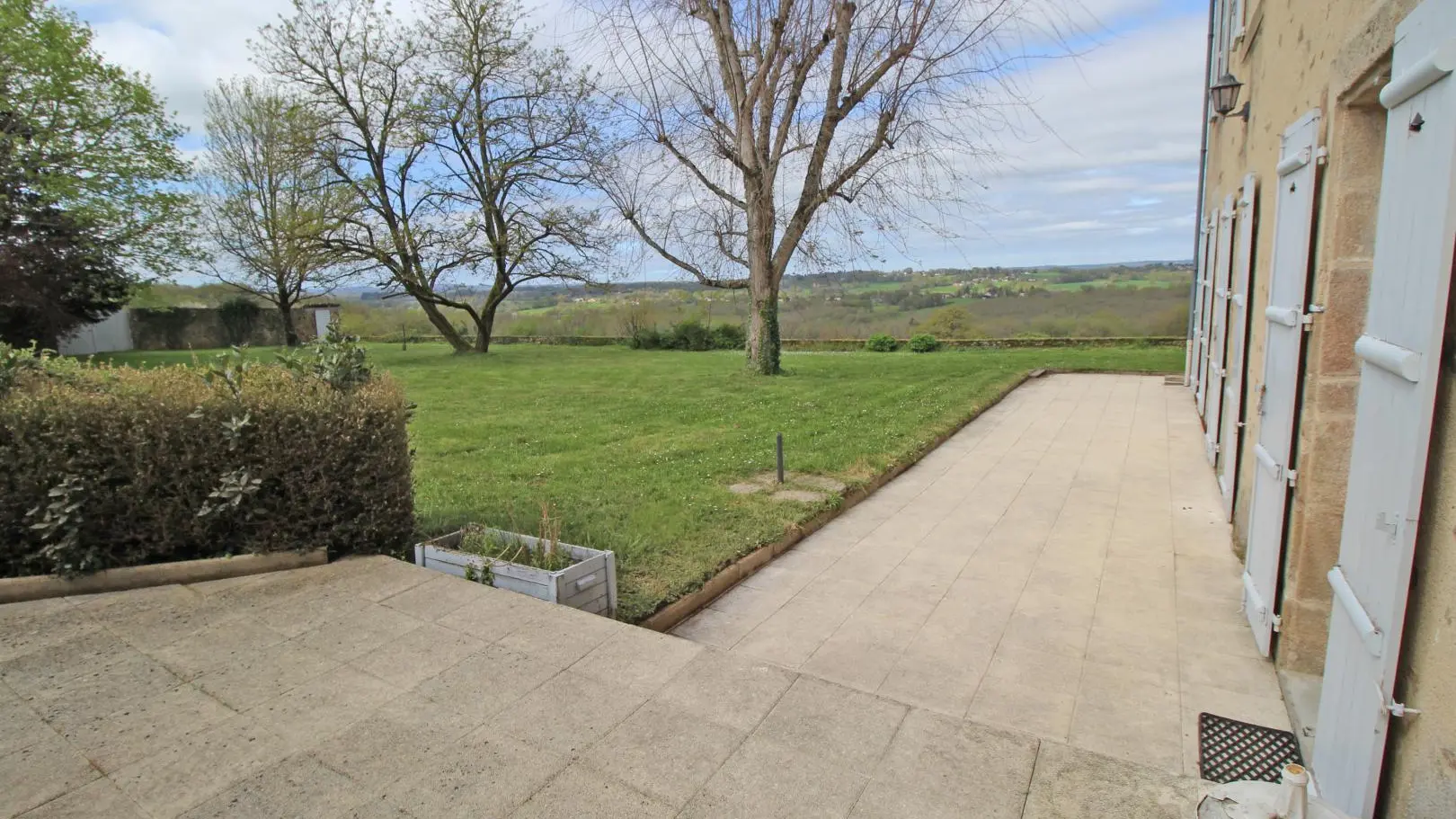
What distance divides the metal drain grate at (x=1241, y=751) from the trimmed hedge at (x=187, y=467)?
12.9 feet

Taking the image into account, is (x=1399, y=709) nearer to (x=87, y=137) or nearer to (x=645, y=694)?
(x=645, y=694)

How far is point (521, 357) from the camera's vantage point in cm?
2098

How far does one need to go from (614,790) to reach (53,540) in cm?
334

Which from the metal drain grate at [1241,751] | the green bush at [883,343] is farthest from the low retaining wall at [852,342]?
the metal drain grate at [1241,751]

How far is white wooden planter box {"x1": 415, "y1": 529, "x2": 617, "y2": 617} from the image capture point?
3457 millimetres

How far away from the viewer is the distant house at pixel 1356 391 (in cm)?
153

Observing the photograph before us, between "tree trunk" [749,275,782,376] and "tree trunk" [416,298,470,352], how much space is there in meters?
11.3

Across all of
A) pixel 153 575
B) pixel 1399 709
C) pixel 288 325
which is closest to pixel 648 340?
pixel 288 325

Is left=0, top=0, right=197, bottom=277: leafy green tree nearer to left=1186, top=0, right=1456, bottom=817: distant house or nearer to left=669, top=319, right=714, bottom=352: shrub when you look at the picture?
left=669, top=319, right=714, bottom=352: shrub

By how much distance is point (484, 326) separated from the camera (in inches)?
886

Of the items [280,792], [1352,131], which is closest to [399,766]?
[280,792]

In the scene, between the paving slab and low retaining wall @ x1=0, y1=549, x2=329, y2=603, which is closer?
the paving slab

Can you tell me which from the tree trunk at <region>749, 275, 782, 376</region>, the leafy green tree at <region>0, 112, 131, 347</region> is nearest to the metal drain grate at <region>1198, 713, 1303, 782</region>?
the tree trunk at <region>749, 275, 782, 376</region>

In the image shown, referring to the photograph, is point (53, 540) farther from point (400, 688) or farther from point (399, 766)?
point (399, 766)
